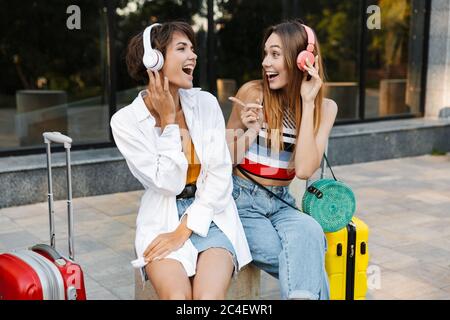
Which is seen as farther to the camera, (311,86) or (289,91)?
(289,91)

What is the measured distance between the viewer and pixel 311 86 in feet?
11.4

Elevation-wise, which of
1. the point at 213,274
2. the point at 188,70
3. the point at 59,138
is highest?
the point at 188,70

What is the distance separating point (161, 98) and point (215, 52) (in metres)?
7.06

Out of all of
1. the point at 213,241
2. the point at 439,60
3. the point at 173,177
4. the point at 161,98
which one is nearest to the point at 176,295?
the point at 213,241

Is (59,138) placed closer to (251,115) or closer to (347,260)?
(251,115)

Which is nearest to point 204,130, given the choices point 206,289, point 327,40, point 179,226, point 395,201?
point 179,226

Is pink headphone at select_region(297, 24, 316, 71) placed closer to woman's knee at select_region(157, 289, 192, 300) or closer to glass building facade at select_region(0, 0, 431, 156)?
woman's knee at select_region(157, 289, 192, 300)

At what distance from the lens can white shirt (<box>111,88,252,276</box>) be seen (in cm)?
313

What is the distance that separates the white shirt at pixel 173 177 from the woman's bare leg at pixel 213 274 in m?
0.06

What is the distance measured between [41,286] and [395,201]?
4.93 metres

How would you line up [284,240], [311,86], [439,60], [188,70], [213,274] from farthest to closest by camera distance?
[439,60] → [311,86] → [188,70] → [284,240] → [213,274]

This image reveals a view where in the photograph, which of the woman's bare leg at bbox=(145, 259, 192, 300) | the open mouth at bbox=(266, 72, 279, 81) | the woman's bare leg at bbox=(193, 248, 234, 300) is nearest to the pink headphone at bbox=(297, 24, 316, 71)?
the open mouth at bbox=(266, 72, 279, 81)

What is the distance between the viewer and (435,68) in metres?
10.1
